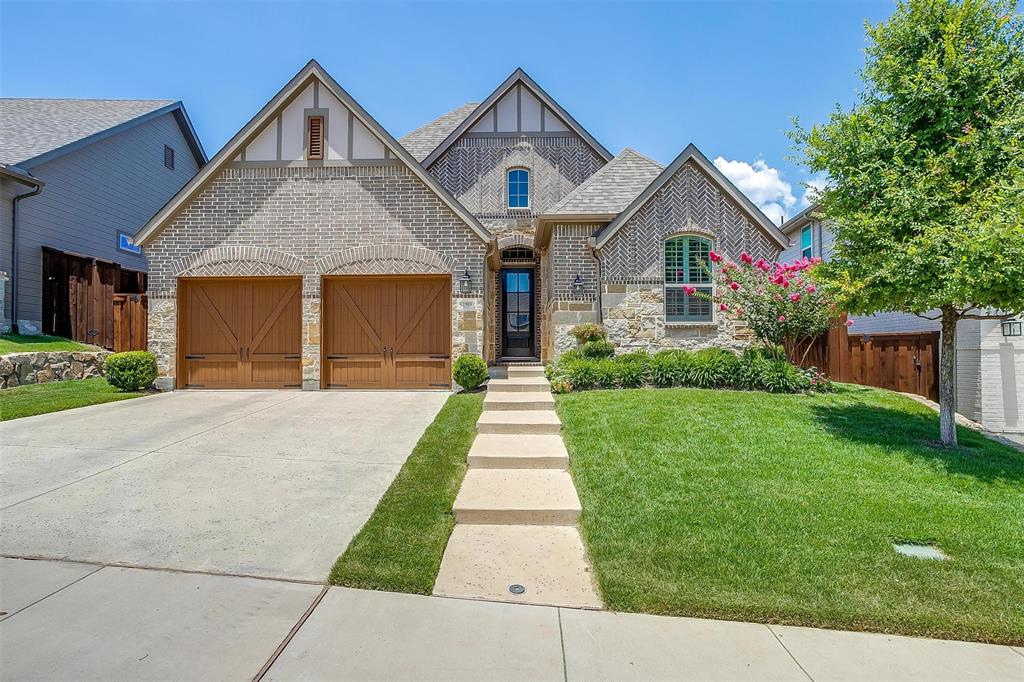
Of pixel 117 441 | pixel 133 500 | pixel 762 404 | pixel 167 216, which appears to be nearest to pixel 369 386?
pixel 117 441

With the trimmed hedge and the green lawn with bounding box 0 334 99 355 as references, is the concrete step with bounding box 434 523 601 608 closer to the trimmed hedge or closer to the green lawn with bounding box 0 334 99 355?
the trimmed hedge

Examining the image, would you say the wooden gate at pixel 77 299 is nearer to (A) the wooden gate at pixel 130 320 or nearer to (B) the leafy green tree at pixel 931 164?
(A) the wooden gate at pixel 130 320

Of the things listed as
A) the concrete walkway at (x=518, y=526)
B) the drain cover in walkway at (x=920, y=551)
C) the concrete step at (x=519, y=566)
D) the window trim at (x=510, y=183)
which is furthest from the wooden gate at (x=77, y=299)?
the drain cover in walkway at (x=920, y=551)

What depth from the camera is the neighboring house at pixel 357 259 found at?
11086mm

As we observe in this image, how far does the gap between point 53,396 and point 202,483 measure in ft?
24.2

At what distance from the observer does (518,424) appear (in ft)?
23.5

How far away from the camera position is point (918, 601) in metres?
3.35

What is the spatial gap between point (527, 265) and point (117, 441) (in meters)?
10.9

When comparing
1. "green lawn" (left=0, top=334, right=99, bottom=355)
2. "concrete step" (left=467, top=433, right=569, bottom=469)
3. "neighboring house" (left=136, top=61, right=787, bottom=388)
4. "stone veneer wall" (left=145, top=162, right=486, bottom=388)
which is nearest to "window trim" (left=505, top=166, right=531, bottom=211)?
"neighboring house" (left=136, top=61, right=787, bottom=388)

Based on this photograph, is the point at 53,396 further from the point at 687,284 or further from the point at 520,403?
the point at 687,284

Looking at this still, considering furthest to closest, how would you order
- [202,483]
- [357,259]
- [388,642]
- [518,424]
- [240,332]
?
[240,332]
[357,259]
[518,424]
[202,483]
[388,642]

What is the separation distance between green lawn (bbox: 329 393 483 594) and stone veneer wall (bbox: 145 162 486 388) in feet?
16.8

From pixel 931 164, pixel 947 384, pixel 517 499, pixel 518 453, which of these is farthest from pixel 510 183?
pixel 517 499

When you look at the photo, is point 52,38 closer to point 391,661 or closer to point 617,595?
point 391,661
